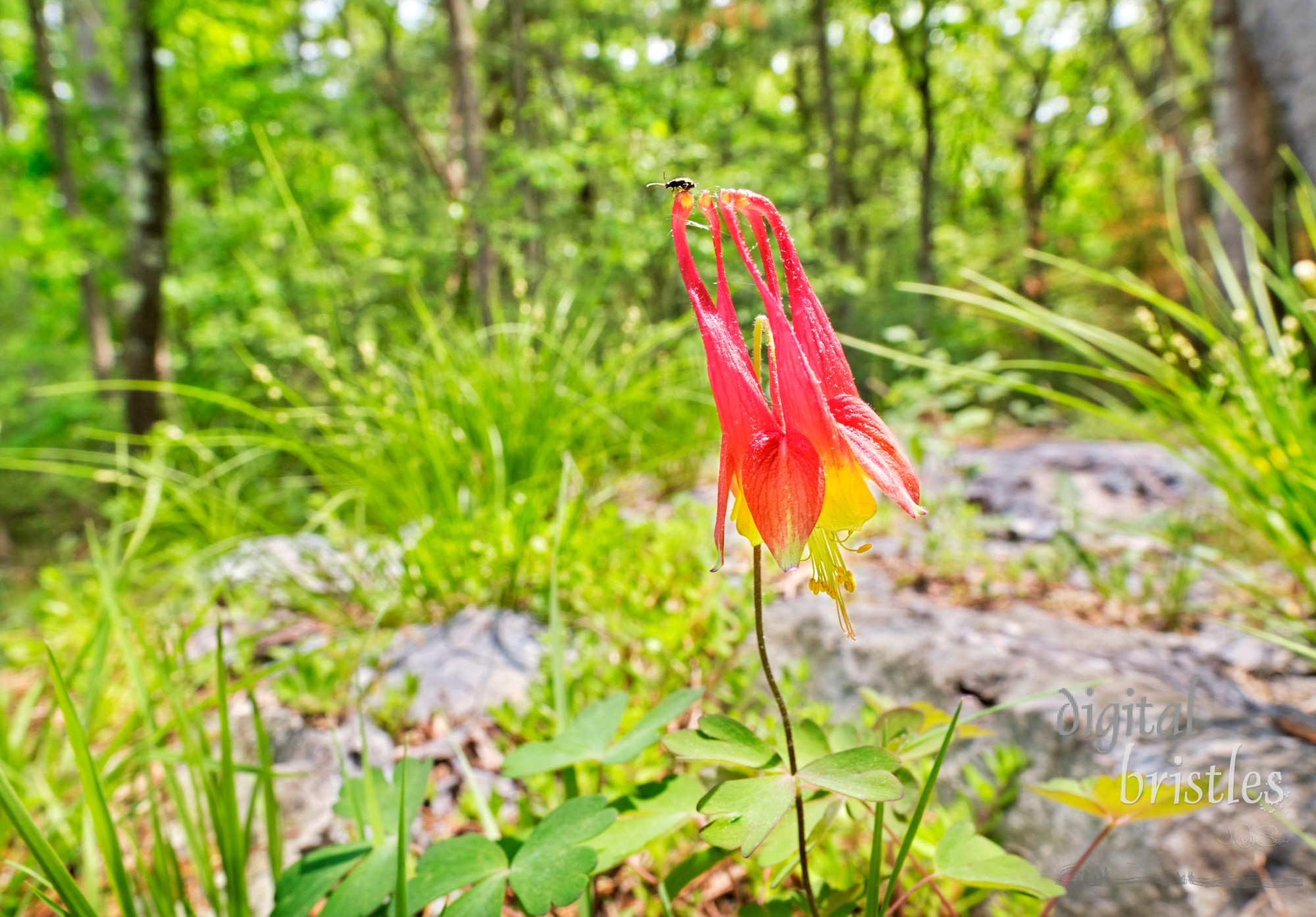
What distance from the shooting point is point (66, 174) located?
7.73m

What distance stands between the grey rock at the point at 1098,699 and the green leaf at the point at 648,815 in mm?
460

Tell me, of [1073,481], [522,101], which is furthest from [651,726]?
[522,101]

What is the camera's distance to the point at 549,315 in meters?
4.55

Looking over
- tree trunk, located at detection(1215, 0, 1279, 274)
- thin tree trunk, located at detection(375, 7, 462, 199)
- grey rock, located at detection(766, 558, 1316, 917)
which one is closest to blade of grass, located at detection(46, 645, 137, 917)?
grey rock, located at detection(766, 558, 1316, 917)

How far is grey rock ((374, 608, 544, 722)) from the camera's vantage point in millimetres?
1791

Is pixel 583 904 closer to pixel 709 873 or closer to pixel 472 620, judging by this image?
pixel 709 873

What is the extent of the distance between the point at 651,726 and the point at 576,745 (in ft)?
0.37

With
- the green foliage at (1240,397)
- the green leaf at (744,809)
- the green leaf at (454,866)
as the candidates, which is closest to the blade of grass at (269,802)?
the green leaf at (454,866)

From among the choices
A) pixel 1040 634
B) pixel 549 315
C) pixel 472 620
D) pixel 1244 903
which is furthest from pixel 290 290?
pixel 1244 903

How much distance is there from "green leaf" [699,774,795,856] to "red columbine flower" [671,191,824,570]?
0.74 ft

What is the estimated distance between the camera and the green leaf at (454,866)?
0.71 metres

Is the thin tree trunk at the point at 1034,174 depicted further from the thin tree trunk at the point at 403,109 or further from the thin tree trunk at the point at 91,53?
the thin tree trunk at the point at 91,53

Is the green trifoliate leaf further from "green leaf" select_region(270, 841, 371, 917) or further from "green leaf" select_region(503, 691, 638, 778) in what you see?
"green leaf" select_region(270, 841, 371, 917)

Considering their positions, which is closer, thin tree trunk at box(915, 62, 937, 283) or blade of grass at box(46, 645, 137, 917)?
blade of grass at box(46, 645, 137, 917)
